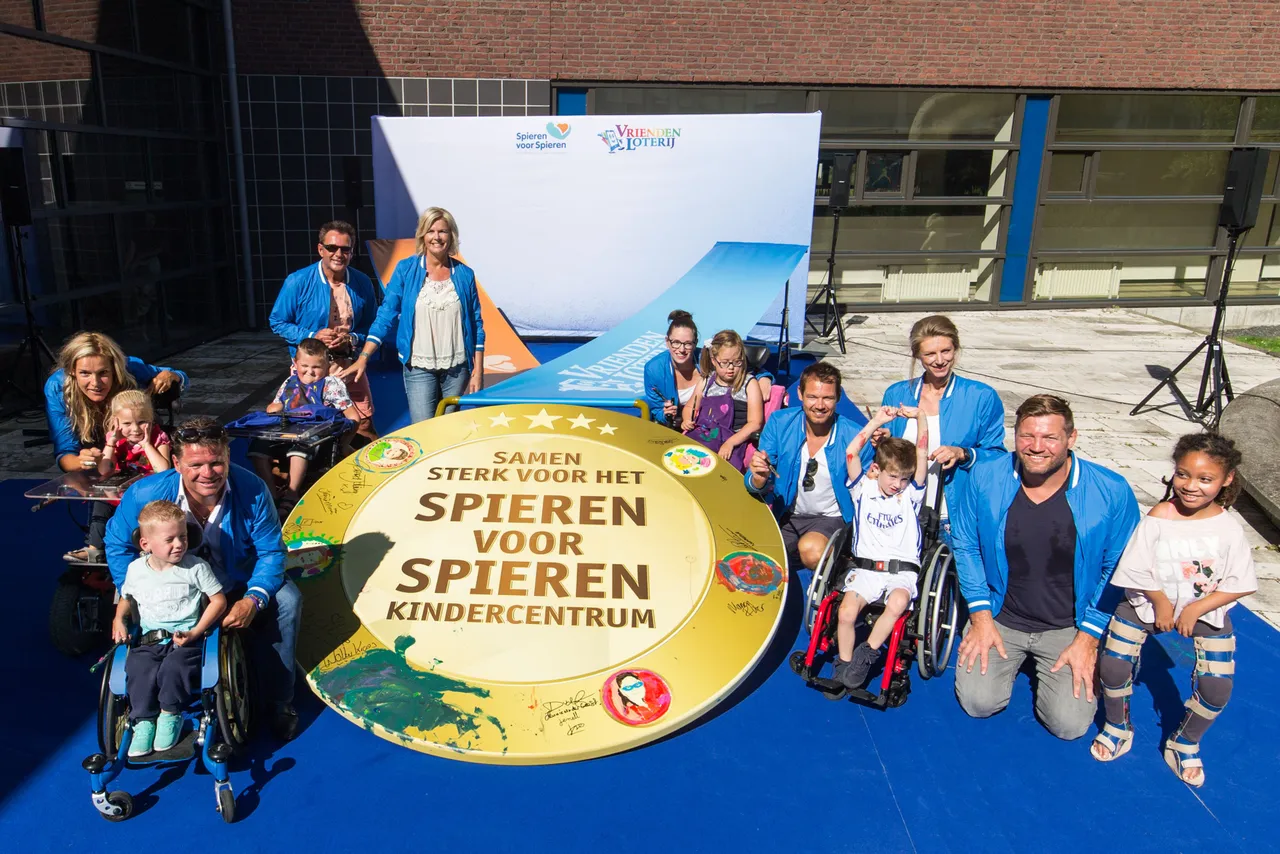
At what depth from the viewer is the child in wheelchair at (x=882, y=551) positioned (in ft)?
11.7

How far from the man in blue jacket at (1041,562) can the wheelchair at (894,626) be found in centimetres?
11

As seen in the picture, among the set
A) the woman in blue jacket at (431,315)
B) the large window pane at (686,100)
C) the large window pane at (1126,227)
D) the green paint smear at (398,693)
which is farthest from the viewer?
the large window pane at (1126,227)

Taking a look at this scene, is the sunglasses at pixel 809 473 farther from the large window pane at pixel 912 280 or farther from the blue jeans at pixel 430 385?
the large window pane at pixel 912 280

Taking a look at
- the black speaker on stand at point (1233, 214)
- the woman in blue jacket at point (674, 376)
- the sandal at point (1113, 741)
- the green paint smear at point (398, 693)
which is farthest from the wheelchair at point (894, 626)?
the black speaker on stand at point (1233, 214)

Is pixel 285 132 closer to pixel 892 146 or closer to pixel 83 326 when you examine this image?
pixel 83 326

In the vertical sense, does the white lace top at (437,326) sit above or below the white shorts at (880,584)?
above

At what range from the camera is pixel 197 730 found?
306 centimetres

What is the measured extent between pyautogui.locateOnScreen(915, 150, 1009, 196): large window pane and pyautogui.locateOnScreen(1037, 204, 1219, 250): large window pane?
3.08ft

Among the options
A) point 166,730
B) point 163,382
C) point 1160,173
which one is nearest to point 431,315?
point 163,382

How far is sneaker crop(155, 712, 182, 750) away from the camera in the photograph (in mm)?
2967

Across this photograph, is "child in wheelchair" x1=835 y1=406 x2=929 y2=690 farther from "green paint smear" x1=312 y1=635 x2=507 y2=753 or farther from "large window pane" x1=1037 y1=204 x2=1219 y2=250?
"large window pane" x1=1037 y1=204 x2=1219 y2=250

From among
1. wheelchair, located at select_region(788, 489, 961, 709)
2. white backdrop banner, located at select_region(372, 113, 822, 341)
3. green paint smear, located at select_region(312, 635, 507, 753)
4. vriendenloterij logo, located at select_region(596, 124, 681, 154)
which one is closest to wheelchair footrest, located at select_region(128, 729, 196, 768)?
green paint smear, located at select_region(312, 635, 507, 753)

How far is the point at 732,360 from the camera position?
4.82m

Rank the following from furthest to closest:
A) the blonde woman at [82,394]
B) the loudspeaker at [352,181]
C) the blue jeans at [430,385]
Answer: the loudspeaker at [352,181], the blue jeans at [430,385], the blonde woman at [82,394]
